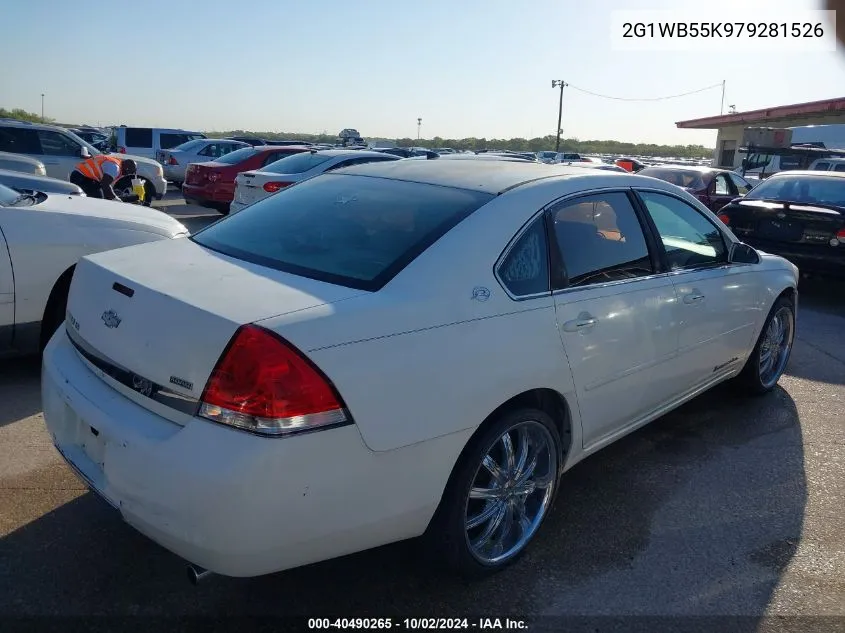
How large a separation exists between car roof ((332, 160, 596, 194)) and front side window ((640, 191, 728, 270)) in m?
0.47

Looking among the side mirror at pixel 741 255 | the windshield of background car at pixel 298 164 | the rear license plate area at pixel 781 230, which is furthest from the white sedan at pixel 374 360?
the windshield of background car at pixel 298 164

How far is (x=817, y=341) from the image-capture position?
7.00 metres

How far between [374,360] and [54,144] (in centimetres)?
1397

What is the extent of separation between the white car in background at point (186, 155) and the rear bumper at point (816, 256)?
15905 mm

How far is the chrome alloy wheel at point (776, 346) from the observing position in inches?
203

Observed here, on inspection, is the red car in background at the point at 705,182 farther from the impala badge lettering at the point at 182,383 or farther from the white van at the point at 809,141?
the impala badge lettering at the point at 182,383

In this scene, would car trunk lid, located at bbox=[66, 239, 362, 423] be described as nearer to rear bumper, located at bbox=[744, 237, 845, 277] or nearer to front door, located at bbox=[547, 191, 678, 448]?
front door, located at bbox=[547, 191, 678, 448]

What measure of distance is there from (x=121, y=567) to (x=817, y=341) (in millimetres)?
6409

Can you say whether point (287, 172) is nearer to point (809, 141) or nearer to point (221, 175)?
point (221, 175)

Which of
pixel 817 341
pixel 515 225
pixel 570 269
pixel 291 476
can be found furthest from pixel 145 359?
pixel 817 341

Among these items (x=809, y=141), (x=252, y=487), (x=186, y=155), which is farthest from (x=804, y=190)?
(x=809, y=141)

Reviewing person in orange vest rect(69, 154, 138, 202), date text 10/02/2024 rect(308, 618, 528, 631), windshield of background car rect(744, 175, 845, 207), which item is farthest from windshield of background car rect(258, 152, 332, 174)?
date text 10/02/2024 rect(308, 618, 528, 631)

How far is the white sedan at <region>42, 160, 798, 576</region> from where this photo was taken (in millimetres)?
2264

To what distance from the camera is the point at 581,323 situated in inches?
125
